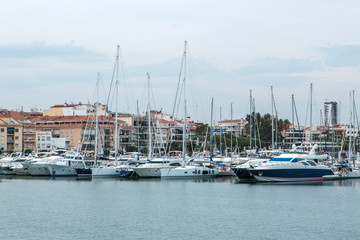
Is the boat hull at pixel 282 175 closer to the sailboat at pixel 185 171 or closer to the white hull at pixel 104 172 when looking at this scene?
the sailboat at pixel 185 171

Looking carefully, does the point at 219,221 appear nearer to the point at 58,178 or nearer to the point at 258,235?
the point at 258,235

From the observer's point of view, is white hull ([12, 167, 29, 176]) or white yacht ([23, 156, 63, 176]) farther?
white hull ([12, 167, 29, 176])

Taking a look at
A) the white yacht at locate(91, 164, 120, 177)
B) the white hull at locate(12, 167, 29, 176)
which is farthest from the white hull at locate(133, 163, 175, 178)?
the white hull at locate(12, 167, 29, 176)

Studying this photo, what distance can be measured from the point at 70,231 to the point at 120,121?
108m

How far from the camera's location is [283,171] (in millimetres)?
61719

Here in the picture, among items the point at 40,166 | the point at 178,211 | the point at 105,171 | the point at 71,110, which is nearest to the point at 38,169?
the point at 40,166

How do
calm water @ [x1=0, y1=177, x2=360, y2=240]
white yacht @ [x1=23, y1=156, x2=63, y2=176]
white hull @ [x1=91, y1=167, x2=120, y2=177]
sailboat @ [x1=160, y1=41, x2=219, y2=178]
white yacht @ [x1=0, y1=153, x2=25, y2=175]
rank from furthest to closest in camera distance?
1. white yacht @ [x1=0, y1=153, x2=25, y2=175]
2. white yacht @ [x1=23, y1=156, x2=63, y2=176]
3. white hull @ [x1=91, y1=167, x2=120, y2=177]
4. sailboat @ [x1=160, y1=41, x2=219, y2=178]
5. calm water @ [x1=0, y1=177, x2=360, y2=240]

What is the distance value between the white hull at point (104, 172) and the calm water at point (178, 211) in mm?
6377

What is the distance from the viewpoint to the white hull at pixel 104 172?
7062cm

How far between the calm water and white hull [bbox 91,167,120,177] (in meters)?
6.38

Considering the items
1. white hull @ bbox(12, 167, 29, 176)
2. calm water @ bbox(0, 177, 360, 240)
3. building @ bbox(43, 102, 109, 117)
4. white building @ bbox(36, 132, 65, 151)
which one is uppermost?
building @ bbox(43, 102, 109, 117)

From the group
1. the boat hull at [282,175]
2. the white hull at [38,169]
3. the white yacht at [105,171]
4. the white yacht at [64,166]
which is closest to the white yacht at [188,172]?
the white yacht at [105,171]

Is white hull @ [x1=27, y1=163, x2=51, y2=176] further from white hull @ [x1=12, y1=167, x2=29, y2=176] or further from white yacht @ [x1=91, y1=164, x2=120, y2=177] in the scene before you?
white yacht @ [x1=91, y1=164, x2=120, y2=177]

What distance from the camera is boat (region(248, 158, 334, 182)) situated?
6172 cm
